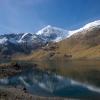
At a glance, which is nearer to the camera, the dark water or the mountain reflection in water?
the dark water

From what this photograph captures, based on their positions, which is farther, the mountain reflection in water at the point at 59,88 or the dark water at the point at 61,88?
the mountain reflection in water at the point at 59,88

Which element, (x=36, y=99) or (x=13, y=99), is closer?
(x=13, y=99)

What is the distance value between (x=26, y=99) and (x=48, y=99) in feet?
21.1

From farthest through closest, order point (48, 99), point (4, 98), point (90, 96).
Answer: point (90, 96) < point (48, 99) < point (4, 98)

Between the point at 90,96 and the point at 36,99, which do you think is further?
the point at 90,96

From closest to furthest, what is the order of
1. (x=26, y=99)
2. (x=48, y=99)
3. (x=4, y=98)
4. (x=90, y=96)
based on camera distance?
(x=4, y=98) → (x=26, y=99) → (x=48, y=99) → (x=90, y=96)

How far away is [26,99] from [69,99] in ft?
35.4

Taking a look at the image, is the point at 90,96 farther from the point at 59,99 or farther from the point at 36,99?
the point at 36,99

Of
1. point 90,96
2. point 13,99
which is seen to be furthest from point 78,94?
point 13,99

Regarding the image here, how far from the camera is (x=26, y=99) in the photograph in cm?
5406

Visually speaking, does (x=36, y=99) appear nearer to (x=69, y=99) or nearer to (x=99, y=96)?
(x=69, y=99)

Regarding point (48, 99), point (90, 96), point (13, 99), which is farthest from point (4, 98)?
point (90, 96)

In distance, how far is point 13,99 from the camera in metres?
50.9

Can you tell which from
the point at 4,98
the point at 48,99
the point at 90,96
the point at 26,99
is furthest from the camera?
the point at 90,96
